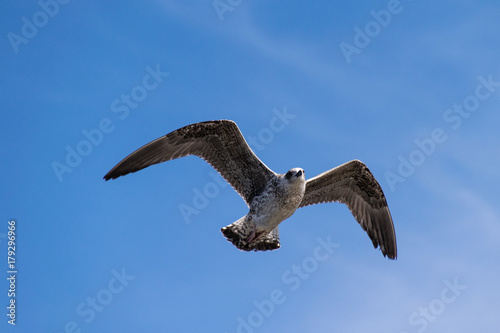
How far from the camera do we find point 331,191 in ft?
36.0

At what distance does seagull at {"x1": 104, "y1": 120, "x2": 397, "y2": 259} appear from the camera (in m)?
9.74

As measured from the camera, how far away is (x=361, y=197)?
1120cm

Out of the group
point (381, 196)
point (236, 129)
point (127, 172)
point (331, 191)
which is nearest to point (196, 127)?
point (236, 129)

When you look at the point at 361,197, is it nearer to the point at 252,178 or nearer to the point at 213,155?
the point at 252,178

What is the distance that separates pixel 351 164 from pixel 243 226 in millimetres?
2387

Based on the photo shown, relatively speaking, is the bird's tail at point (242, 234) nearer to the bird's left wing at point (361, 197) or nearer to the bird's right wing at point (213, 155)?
the bird's right wing at point (213, 155)

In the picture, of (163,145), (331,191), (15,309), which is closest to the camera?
(15,309)

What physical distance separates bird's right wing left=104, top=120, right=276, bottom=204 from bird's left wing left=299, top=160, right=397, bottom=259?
113cm

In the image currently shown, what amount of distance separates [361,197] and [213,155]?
3.13m

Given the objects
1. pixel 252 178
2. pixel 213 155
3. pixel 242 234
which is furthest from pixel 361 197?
pixel 213 155

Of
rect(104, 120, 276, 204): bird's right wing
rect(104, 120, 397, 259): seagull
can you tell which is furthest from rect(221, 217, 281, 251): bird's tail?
rect(104, 120, 276, 204): bird's right wing

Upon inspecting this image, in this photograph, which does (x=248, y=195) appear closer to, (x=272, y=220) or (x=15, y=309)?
(x=272, y=220)

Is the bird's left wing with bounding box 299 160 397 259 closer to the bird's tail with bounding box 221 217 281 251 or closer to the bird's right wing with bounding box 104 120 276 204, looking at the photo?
the bird's right wing with bounding box 104 120 276 204

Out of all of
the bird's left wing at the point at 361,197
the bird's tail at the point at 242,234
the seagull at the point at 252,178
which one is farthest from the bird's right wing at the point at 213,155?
the bird's left wing at the point at 361,197
